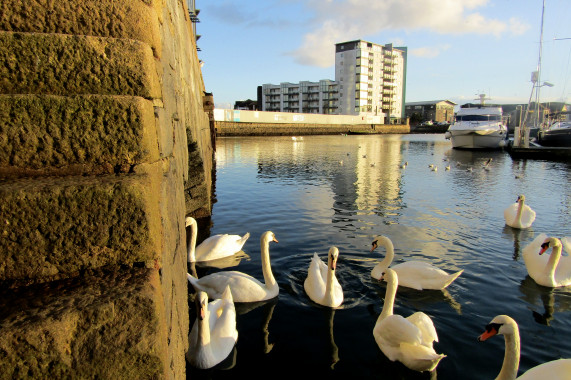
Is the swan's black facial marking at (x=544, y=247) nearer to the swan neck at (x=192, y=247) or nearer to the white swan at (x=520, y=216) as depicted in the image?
the white swan at (x=520, y=216)

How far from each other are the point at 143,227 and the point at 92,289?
17.3 inches

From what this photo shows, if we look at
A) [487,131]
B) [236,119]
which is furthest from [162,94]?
[236,119]

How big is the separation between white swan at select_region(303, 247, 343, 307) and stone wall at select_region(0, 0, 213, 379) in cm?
321

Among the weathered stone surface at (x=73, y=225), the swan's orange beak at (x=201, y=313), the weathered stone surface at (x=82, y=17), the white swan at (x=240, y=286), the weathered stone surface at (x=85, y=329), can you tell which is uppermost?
the weathered stone surface at (x=82, y=17)

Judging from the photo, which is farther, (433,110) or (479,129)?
(433,110)

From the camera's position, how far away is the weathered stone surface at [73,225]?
1954 mm

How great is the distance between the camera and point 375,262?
7.34 metres

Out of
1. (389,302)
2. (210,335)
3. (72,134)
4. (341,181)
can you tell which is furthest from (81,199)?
(341,181)

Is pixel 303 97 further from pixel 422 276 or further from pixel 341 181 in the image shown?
pixel 422 276

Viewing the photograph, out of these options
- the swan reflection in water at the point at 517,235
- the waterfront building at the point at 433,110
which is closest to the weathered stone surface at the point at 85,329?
the swan reflection in water at the point at 517,235

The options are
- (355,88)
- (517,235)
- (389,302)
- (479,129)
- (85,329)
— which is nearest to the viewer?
(85,329)

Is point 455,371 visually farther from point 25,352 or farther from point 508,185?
point 508,185

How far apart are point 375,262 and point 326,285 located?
2.08 m

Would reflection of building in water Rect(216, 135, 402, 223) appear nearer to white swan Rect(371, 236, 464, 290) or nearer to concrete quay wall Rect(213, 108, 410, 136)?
white swan Rect(371, 236, 464, 290)
